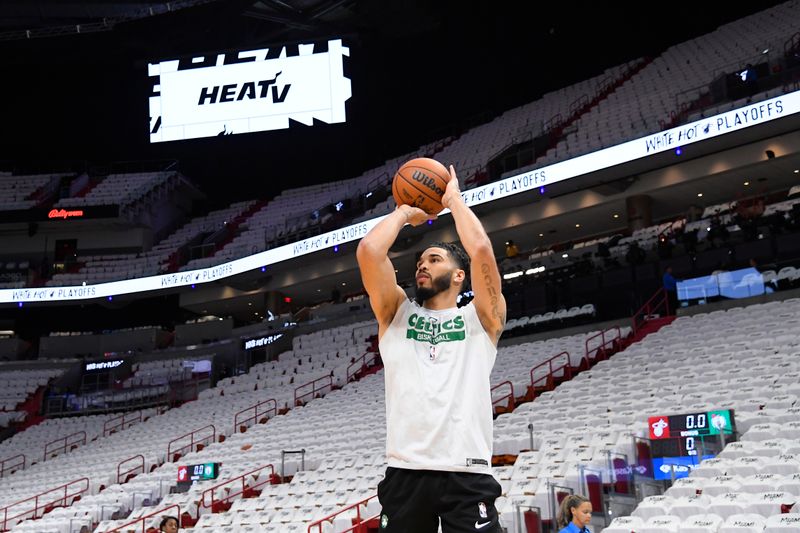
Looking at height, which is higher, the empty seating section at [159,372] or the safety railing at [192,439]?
the empty seating section at [159,372]

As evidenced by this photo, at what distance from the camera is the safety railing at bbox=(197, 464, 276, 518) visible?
591 inches

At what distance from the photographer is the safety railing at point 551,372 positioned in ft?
55.8

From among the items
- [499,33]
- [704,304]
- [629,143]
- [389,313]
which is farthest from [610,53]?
[389,313]

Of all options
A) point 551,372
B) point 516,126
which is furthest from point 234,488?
point 516,126

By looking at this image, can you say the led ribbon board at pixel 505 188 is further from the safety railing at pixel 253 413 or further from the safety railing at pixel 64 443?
the safety railing at pixel 64 443

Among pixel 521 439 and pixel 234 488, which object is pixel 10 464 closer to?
pixel 234 488

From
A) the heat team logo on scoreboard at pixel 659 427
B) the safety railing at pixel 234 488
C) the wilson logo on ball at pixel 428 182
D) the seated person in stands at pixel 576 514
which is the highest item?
the wilson logo on ball at pixel 428 182

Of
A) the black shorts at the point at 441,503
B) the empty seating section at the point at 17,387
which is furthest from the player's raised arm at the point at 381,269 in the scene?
the empty seating section at the point at 17,387

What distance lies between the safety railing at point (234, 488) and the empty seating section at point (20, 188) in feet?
77.8

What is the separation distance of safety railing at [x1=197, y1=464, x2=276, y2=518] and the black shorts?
40.4ft

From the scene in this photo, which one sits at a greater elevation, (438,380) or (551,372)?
(438,380)

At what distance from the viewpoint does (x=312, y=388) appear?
24.1 meters

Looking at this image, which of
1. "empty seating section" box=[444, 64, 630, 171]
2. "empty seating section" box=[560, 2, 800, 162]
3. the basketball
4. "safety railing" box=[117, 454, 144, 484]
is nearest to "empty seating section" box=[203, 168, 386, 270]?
"empty seating section" box=[444, 64, 630, 171]

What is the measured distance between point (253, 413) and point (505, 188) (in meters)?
9.11
